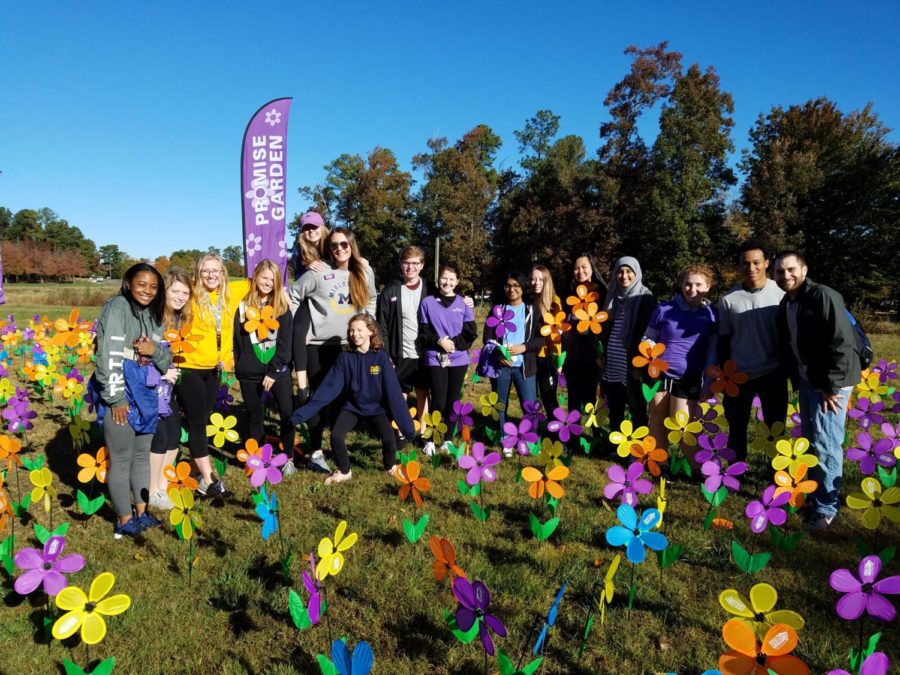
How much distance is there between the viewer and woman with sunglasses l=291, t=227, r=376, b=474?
4.01m

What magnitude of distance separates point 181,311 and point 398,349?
1.70m

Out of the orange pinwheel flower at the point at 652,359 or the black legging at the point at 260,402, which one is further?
the black legging at the point at 260,402

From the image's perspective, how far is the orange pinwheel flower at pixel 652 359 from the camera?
148 inches

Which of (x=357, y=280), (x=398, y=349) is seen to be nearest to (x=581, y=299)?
(x=398, y=349)

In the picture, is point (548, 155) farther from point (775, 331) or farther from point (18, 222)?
point (18, 222)

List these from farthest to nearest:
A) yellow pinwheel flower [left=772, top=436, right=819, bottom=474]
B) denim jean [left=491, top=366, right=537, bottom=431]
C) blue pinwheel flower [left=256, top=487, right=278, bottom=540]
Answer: denim jean [left=491, top=366, right=537, bottom=431], yellow pinwheel flower [left=772, top=436, right=819, bottom=474], blue pinwheel flower [left=256, top=487, right=278, bottom=540]

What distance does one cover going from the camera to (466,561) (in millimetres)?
2834

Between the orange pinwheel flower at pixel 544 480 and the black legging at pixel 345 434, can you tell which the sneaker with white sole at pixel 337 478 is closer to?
the black legging at pixel 345 434

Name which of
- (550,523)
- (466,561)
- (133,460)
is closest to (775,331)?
(550,523)

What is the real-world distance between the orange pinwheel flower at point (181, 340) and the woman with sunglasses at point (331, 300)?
2.65 ft

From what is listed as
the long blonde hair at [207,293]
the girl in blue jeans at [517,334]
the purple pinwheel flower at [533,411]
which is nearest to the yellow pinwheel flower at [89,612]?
the long blonde hair at [207,293]

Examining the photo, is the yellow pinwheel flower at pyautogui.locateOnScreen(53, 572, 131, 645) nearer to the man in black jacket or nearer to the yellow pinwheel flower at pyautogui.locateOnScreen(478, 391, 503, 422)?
the yellow pinwheel flower at pyautogui.locateOnScreen(478, 391, 503, 422)

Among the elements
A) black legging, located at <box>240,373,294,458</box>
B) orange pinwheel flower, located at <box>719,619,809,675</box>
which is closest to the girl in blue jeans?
black legging, located at <box>240,373,294,458</box>

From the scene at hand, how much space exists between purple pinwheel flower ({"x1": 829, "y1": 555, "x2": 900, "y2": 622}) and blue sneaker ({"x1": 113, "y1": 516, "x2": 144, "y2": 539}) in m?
3.47
